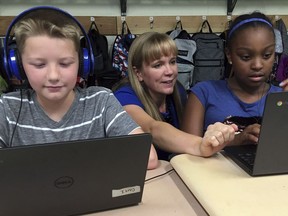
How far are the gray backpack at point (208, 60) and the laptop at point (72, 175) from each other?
199 cm

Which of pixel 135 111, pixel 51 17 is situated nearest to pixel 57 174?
pixel 51 17

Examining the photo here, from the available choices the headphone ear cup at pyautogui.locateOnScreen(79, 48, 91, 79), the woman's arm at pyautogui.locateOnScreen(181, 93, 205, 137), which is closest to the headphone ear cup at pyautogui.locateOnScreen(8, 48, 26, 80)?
the headphone ear cup at pyautogui.locateOnScreen(79, 48, 91, 79)

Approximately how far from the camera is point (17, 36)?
93 centimetres

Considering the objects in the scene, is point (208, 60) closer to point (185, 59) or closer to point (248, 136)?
point (185, 59)

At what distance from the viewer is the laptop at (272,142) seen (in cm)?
67

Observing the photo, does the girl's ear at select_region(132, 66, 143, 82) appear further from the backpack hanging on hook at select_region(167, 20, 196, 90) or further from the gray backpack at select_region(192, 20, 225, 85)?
the gray backpack at select_region(192, 20, 225, 85)

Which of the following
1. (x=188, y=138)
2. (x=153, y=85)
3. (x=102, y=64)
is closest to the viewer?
(x=188, y=138)

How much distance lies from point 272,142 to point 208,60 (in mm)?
1948

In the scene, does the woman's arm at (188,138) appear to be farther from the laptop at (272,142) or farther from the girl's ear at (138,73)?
the girl's ear at (138,73)

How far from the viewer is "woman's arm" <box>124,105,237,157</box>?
878mm

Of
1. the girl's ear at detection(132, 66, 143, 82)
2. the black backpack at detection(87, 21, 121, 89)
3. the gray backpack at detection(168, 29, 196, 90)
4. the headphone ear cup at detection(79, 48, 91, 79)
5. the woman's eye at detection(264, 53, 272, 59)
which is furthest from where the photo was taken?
the gray backpack at detection(168, 29, 196, 90)

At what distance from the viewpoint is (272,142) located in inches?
28.4

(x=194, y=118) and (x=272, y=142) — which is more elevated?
(x=272, y=142)

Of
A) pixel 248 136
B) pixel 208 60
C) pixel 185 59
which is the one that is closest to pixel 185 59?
pixel 185 59
